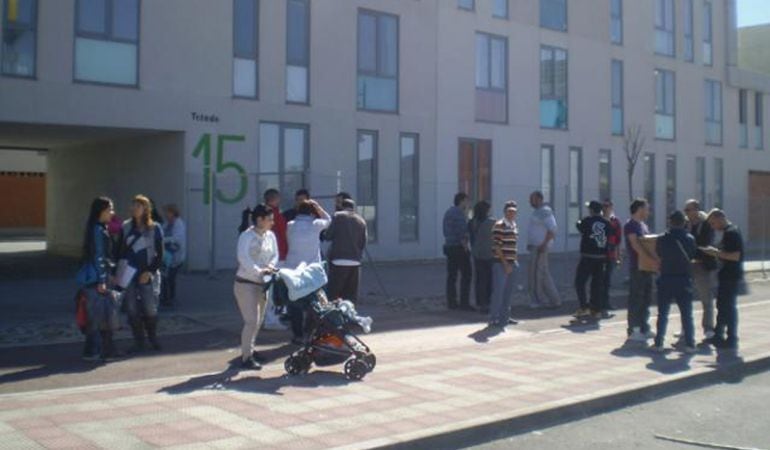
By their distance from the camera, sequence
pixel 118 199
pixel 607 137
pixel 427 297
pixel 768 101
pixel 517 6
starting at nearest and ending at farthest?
pixel 427 297, pixel 118 199, pixel 517 6, pixel 607 137, pixel 768 101

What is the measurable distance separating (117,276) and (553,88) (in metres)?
21.3

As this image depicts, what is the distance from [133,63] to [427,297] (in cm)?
876

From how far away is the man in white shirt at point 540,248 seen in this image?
46.6 feet

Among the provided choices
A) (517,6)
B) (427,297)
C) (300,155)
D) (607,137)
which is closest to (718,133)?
(607,137)

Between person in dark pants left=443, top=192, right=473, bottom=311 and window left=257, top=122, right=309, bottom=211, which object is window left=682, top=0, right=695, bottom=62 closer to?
window left=257, top=122, right=309, bottom=211

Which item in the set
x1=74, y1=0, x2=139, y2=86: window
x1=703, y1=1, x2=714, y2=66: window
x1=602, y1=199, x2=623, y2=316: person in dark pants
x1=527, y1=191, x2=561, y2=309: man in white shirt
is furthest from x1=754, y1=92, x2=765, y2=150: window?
x1=74, y1=0, x2=139, y2=86: window

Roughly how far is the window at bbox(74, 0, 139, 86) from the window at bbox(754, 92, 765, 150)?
28295mm

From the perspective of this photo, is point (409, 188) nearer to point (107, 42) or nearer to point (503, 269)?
point (107, 42)

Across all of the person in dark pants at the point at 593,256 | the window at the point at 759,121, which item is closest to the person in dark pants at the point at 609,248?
the person in dark pants at the point at 593,256

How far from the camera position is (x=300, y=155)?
2202 cm

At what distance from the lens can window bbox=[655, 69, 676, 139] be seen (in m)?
32.4

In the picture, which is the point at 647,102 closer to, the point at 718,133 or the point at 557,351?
the point at 718,133

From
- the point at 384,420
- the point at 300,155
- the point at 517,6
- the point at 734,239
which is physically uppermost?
the point at 517,6

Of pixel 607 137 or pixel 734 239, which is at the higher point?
pixel 607 137
